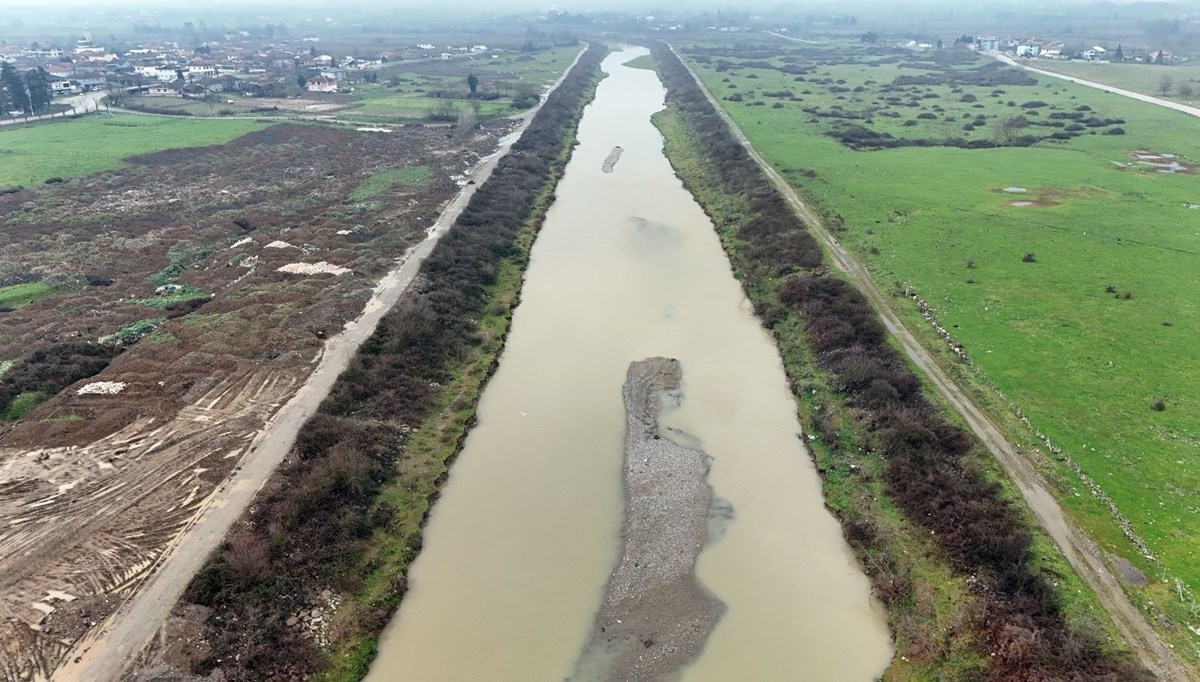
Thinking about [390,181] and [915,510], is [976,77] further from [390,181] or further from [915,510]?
[915,510]

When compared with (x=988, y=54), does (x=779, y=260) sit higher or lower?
lower

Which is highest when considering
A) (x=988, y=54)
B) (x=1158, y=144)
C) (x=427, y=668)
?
(x=988, y=54)

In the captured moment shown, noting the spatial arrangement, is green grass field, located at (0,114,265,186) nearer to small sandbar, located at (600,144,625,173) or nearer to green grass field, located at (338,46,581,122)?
green grass field, located at (338,46,581,122)

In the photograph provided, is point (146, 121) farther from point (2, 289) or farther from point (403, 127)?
point (2, 289)

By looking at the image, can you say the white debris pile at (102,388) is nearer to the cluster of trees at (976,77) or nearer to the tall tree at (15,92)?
the tall tree at (15,92)

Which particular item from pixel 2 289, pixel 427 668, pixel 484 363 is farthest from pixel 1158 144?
pixel 2 289

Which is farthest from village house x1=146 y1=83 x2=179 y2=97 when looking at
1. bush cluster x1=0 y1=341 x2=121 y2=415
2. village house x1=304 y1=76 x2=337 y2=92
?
bush cluster x1=0 y1=341 x2=121 y2=415

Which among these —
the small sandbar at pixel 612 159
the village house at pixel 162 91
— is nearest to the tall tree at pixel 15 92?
the village house at pixel 162 91

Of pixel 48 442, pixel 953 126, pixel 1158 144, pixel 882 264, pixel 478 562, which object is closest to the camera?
pixel 478 562
